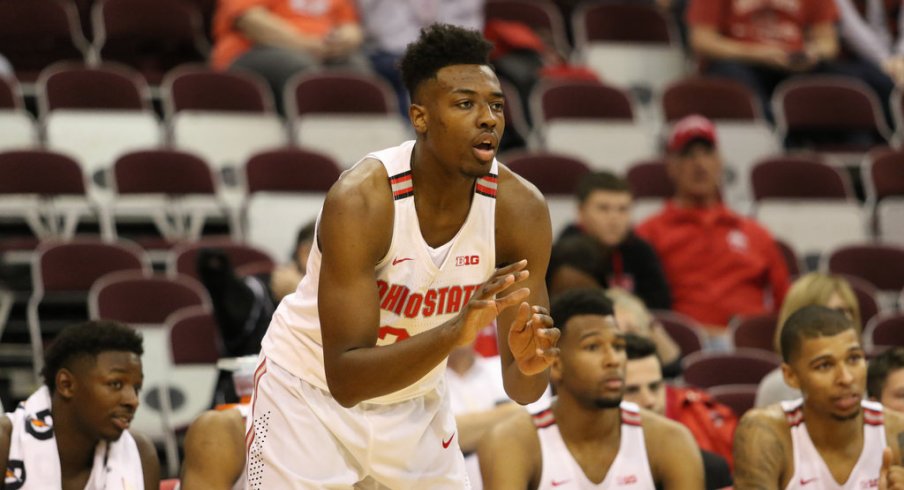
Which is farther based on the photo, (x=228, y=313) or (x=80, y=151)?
(x=80, y=151)

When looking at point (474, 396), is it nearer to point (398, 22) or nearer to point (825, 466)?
point (825, 466)

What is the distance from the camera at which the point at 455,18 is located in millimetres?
9000

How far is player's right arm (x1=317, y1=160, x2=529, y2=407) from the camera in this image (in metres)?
3.10

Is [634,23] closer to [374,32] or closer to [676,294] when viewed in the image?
[374,32]

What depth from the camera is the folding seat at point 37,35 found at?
8.72 metres

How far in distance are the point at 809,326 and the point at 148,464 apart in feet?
7.37

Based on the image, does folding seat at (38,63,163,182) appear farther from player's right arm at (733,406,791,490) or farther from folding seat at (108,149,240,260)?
player's right arm at (733,406,791,490)

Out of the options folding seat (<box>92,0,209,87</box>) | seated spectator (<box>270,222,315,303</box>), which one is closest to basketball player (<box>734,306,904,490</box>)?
seated spectator (<box>270,222,315,303</box>)

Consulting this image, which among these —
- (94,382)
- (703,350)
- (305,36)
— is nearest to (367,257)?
(94,382)

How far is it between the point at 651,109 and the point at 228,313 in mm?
4511

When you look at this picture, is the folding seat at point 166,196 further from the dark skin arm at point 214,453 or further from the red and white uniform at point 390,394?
the red and white uniform at point 390,394

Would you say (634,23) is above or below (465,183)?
above

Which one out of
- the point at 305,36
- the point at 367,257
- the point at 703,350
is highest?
the point at 305,36

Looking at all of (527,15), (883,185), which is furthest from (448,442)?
(527,15)
